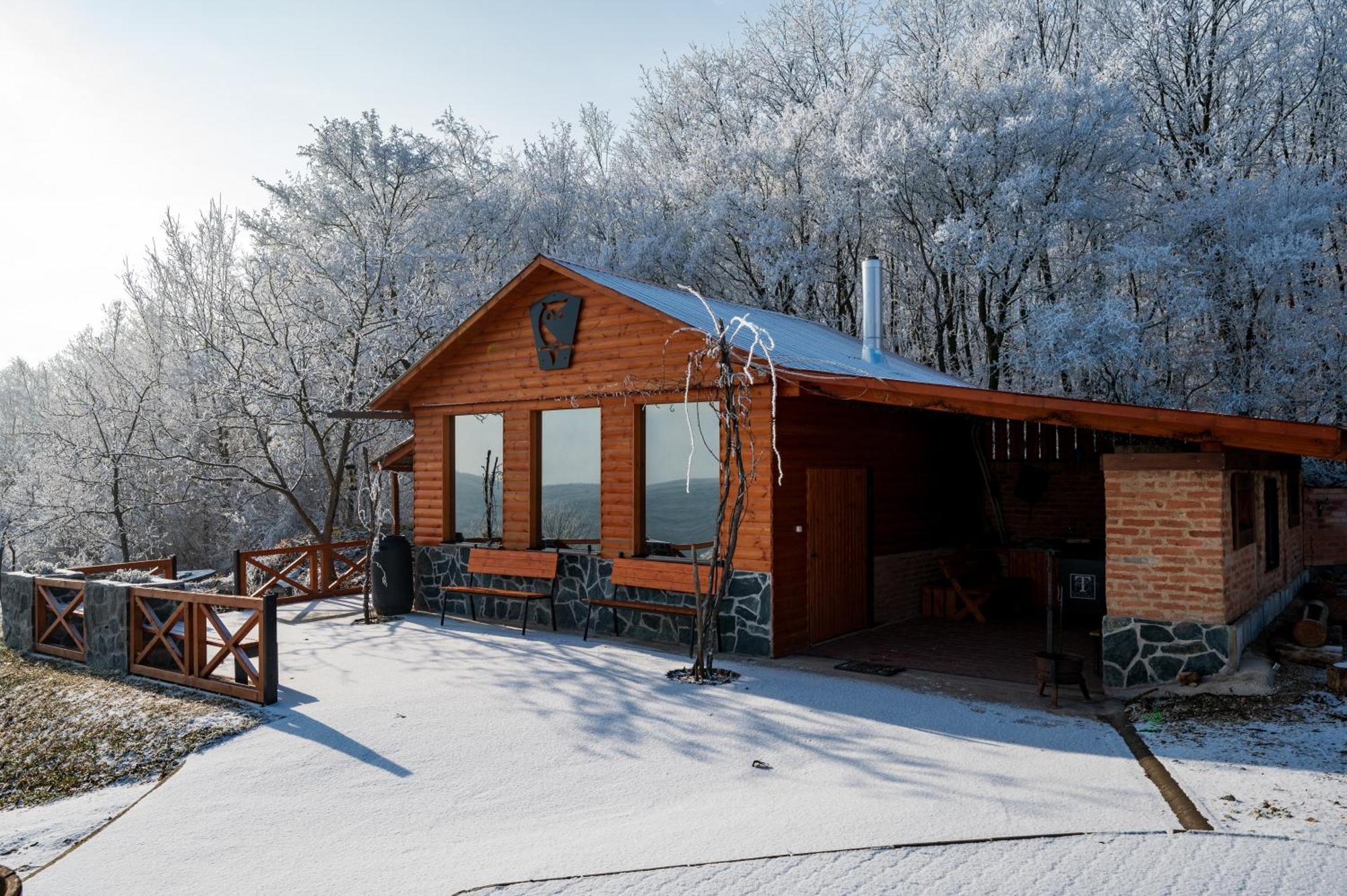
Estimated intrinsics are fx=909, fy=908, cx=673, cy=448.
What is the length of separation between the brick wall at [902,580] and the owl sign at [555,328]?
15.1ft

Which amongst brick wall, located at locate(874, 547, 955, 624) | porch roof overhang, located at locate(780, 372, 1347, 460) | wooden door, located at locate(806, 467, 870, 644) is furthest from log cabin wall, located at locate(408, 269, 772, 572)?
brick wall, located at locate(874, 547, 955, 624)

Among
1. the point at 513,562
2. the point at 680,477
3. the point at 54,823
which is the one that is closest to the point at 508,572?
the point at 513,562

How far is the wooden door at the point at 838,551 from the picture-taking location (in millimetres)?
10031

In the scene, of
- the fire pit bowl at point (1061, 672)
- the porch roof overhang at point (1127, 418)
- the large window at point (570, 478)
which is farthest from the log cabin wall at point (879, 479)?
the fire pit bowl at point (1061, 672)

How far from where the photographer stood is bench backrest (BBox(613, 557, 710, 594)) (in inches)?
387

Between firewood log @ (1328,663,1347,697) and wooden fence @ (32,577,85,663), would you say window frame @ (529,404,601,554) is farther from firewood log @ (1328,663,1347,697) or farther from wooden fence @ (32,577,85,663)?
firewood log @ (1328,663,1347,697)

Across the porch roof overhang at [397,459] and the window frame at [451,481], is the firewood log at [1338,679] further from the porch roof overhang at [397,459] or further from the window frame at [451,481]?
the porch roof overhang at [397,459]

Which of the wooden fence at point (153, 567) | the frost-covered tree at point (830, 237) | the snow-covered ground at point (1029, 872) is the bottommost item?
the snow-covered ground at point (1029, 872)

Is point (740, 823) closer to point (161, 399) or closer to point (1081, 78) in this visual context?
point (1081, 78)

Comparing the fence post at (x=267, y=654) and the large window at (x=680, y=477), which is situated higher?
the large window at (x=680, y=477)

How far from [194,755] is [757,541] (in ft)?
17.4

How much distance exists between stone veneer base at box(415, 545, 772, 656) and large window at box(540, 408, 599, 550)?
355 millimetres

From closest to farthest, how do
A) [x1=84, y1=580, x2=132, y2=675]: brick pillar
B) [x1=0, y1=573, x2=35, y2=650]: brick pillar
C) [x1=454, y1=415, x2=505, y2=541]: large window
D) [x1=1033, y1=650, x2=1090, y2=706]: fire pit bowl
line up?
1. [x1=1033, y1=650, x2=1090, y2=706]: fire pit bowl
2. [x1=84, y1=580, x2=132, y2=675]: brick pillar
3. [x1=0, y1=573, x2=35, y2=650]: brick pillar
4. [x1=454, y1=415, x2=505, y2=541]: large window

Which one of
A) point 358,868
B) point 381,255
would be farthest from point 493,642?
point 381,255
